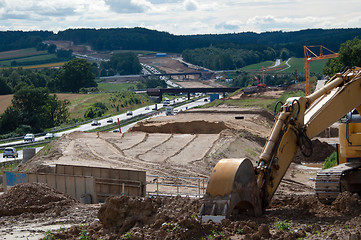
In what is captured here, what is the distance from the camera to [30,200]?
63.7 feet

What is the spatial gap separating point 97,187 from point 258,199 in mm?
12325

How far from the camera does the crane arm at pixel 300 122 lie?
1506 cm

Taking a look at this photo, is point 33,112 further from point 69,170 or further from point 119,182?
point 119,182

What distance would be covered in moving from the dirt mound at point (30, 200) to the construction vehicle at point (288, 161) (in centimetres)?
723

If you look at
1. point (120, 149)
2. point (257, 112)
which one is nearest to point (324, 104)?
point (120, 149)

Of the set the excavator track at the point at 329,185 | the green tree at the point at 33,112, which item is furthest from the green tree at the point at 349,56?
the excavator track at the point at 329,185

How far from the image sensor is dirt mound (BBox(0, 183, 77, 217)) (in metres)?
19.0

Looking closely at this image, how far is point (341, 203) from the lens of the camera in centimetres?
1558

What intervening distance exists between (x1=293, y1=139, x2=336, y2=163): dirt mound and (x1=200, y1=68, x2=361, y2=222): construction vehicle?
2697 cm

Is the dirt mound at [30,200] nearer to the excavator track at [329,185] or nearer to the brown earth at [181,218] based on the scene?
the brown earth at [181,218]

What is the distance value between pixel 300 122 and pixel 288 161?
3.51 ft

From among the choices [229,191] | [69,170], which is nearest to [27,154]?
[69,170]

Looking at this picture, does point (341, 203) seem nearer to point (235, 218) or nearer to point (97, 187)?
point (235, 218)

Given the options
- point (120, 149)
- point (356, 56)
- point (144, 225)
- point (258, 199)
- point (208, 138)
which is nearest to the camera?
point (144, 225)
